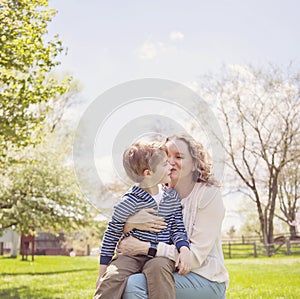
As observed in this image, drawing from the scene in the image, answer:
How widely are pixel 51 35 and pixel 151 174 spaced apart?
660 centimetres

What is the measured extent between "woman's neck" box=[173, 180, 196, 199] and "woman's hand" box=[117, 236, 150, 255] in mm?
432

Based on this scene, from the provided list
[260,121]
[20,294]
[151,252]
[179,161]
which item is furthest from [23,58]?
[260,121]

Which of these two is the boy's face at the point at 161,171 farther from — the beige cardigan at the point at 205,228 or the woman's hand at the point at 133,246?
the woman's hand at the point at 133,246

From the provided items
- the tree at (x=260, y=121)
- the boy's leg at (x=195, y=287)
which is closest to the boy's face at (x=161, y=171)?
the boy's leg at (x=195, y=287)

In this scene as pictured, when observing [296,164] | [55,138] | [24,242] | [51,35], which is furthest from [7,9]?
[296,164]

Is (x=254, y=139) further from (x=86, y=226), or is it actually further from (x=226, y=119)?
(x=86, y=226)

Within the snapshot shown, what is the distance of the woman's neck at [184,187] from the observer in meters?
3.28

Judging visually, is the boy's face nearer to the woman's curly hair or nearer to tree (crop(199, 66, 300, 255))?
the woman's curly hair

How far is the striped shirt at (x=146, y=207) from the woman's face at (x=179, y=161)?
0.49ft

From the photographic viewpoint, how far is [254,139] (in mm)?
24938

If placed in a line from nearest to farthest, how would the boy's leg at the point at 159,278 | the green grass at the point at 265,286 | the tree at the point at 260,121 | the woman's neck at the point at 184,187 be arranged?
the boy's leg at the point at 159,278 → the woman's neck at the point at 184,187 → the green grass at the point at 265,286 → the tree at the point at 260,121

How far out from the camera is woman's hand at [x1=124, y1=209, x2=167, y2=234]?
2980 mm

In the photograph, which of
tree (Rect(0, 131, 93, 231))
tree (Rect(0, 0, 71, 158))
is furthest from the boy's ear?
tree (Rect(0, 131, 93, 231))

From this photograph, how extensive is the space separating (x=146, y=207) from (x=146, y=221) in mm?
105
